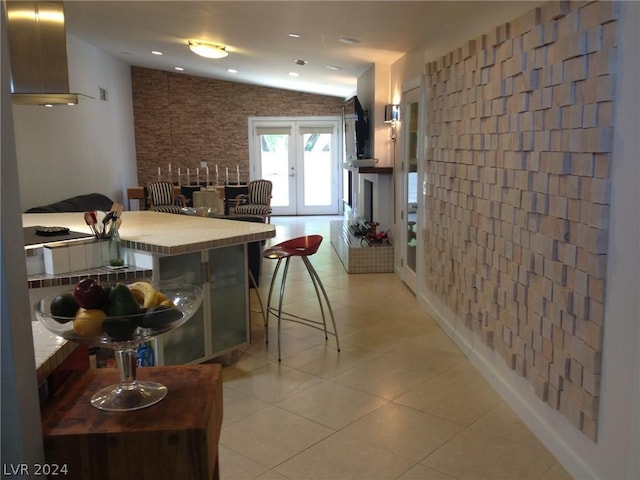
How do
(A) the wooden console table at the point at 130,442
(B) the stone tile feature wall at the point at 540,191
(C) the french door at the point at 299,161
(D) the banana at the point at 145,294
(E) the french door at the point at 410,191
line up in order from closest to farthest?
(A) the wooden console table at the point at 130,442
(D) the banana at the point at 145,294
(B) the stone tile feature wall at the point at 540,191
(E) the french door at the point at 410,191
(C) the french door at the point at 299,161

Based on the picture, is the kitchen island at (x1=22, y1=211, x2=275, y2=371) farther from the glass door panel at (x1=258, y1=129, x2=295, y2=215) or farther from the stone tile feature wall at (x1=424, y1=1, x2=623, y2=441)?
the glass door panel at (x1=258, y1=129, x2=295, y2=215)

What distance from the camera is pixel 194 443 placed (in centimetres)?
118

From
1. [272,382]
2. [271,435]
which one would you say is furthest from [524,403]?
[272,382]

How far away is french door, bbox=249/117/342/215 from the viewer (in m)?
→ 11.6

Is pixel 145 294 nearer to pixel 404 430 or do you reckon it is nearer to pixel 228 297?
pixel 404 430

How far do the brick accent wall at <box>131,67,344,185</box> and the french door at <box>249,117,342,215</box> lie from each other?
211mm

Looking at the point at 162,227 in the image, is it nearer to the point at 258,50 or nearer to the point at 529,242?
the point at 529,242

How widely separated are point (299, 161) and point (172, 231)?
842cm

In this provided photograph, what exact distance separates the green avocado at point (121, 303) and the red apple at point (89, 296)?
19 mm

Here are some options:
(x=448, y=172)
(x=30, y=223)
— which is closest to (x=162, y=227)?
(x=30, y=223)

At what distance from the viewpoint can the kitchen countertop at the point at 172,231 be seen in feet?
10.3

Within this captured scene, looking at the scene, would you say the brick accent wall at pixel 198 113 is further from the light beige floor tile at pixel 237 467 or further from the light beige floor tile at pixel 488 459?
the light beige floor tile at pixel 488 459

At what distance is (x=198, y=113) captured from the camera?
11.3 metres

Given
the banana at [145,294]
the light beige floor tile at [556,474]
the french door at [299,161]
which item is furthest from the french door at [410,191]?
the french door at [299,161]
